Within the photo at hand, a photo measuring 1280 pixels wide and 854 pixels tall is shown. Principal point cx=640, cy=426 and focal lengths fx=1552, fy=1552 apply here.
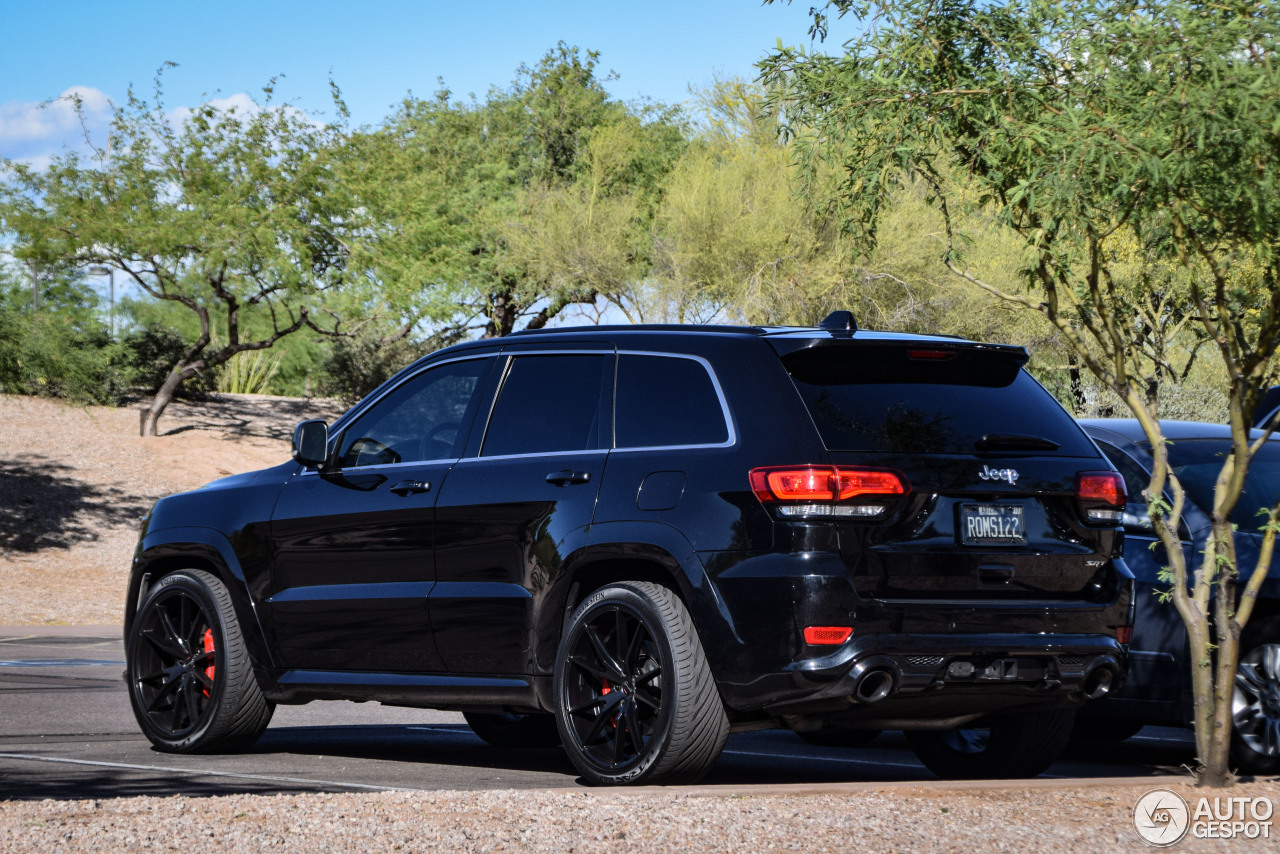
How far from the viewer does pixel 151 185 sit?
30.2 metres

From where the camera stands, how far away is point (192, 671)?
7.93 meters

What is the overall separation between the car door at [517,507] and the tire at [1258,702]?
3.42 m

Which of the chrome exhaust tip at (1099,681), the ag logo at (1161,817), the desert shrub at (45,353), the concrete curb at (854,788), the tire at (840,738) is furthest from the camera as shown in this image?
the desert shrub at (45,353)

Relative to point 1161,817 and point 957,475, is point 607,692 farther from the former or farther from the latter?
point 1161,817

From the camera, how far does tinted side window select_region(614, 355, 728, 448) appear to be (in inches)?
245

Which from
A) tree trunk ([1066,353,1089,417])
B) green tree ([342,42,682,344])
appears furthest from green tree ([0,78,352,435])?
tree trunk ([1066,353,1089,417])

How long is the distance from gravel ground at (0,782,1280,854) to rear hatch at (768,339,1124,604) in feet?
2.81

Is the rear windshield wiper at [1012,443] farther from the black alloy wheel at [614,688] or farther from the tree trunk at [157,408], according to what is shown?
the tree trunk at [157,408]

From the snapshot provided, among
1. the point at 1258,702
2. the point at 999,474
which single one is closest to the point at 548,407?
the point at 999,474

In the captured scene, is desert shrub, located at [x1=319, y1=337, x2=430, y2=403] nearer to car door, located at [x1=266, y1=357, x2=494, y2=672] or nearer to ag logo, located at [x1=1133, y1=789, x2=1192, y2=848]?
car door, located at [x1=266, y1=357, x2=494, y2=672]

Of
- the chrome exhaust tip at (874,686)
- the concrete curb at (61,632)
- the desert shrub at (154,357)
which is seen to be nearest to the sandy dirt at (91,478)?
the desert shrub at (154,357)

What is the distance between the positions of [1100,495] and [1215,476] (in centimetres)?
204

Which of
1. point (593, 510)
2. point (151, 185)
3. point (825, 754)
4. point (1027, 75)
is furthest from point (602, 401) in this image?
point (151, 185)

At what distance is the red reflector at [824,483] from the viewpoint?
5.69m
